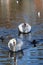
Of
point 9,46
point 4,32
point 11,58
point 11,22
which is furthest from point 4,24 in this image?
point 11,58

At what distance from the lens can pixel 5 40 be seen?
16.8 meters

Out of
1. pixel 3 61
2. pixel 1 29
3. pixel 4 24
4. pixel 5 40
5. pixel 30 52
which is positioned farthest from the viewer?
pixel 4 24

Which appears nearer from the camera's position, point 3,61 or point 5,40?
point 3,61

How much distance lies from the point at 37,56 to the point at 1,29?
6365mm

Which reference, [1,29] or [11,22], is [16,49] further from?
[11,22]

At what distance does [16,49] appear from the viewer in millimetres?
14438

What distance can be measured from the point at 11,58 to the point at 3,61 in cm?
60

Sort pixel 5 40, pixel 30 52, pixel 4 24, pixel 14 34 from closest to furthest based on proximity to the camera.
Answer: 1. pixel 30 52
2. pixel 5 40
3. pixel 14 34
4. pixel 4 24

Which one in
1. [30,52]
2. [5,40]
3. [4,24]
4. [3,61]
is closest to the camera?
[3,61]

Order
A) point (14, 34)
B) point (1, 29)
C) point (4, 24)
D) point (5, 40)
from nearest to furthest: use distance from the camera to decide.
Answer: point (5, 40) → point (14, 34) → point (1, 29) → point (4, 24)

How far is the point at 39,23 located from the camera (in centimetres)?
2184

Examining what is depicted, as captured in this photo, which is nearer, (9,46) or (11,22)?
(9,46)

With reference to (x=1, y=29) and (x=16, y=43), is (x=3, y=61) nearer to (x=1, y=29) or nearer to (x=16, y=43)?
(x=16, y=43)

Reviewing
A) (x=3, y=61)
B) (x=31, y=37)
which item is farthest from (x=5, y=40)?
(x=3, y=61)
